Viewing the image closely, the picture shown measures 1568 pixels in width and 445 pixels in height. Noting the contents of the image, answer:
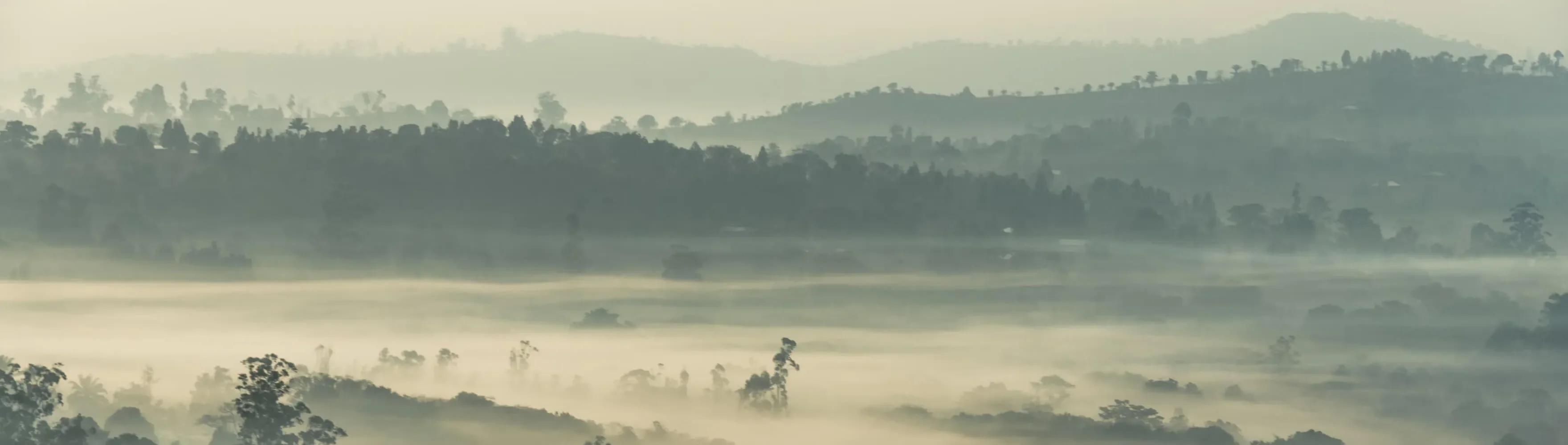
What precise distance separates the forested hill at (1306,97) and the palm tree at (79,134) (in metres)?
12.6

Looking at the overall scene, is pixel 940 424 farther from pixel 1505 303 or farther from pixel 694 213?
pixel 1505 303

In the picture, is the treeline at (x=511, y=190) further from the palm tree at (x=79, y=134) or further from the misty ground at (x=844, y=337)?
the misty ground at (x=844, y=337)

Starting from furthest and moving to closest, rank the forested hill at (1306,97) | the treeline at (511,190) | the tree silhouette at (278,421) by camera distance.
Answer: the forested hill at (1306,97)
the treeline at (511,190)
the tree silhouette at (278,421)

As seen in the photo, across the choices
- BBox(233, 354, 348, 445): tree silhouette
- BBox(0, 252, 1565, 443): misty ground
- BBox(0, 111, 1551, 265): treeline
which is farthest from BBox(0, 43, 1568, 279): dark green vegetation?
BBox(233, 354, 348, 445): tree silhouette

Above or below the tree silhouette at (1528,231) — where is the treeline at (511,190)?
above

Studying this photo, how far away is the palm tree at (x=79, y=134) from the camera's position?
2188cm

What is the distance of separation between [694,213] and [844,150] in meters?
2.90

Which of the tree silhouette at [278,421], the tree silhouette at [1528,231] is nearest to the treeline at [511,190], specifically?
the tree silhouette at [278,421]

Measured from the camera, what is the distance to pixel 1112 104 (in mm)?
26344

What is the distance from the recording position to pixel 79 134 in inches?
862

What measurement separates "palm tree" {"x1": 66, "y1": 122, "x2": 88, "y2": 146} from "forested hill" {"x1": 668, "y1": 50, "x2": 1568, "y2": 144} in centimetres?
1256

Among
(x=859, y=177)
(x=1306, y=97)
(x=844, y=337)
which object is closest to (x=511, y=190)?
(x=859, y=177)

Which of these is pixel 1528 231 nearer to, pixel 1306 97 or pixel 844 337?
pixel 1306 97

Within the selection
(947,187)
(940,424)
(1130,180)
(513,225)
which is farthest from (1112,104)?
(513,225)
